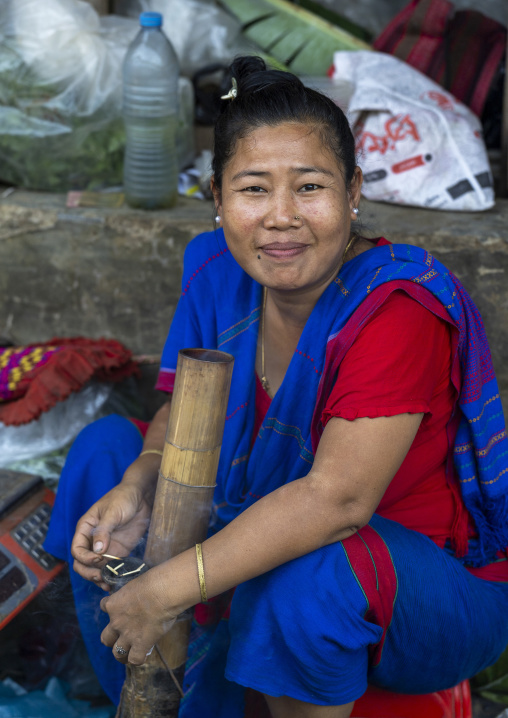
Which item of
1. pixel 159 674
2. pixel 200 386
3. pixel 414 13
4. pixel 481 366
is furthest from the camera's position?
pixel 414 13

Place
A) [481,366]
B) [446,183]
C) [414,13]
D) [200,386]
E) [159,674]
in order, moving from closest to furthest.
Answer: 1. [200,386]
2. [159,674]
3. [481,366]
4. [446,183]
5. [414,13]

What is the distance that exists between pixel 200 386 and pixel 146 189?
171cm

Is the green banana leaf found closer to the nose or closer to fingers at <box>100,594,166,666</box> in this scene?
the nose

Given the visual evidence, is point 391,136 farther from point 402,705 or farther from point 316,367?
point 402,705

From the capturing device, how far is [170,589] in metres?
1.45

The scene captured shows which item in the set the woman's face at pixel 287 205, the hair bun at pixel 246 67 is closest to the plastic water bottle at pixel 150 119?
the hair bun at pixel 246 67

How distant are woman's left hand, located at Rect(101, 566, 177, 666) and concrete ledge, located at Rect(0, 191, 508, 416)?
1.54 meters

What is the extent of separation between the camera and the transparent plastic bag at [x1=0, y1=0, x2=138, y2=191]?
3.01 metres

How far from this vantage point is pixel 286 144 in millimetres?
1586

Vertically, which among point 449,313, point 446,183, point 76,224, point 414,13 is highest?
point 414,13

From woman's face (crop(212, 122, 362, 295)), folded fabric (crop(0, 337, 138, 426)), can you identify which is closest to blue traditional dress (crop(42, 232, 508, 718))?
woman's face (crop(212, 122, 362, 295))

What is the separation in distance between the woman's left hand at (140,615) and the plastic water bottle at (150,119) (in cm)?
180

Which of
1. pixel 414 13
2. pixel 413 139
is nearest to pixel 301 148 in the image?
pixel 413 139

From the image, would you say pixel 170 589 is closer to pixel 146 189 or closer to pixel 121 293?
pixel 121 293
